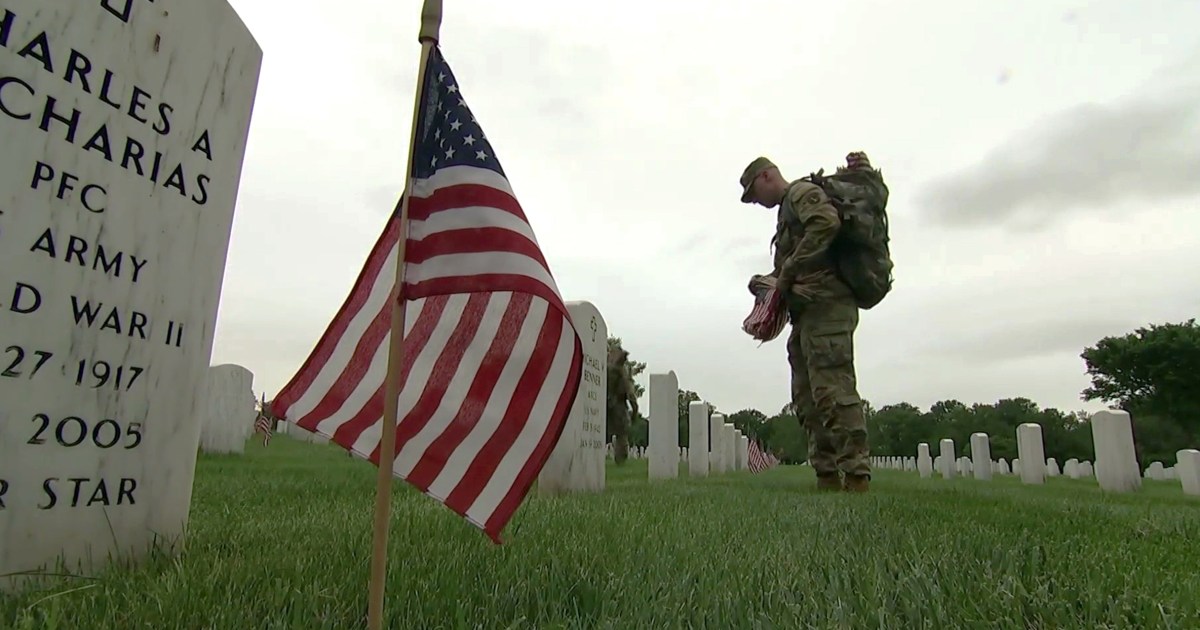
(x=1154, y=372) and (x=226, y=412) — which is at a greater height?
(x=1154, y=372)

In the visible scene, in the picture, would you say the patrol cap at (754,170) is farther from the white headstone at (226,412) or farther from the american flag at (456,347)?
the white headstone at (226,412)

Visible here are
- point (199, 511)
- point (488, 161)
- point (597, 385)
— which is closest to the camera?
point (488, 161)

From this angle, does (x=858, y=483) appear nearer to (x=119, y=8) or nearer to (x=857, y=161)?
(x=857, y=161)

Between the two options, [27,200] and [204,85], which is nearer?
[27,200]

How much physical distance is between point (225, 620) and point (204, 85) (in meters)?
1.73

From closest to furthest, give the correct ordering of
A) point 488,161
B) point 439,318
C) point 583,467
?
point 488,161, point 439,318, point 583,467

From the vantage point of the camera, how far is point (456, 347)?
1919 millimetres

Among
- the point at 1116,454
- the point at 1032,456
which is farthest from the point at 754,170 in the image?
the point at 1032,456

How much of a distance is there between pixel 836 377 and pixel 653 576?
423 centimetres

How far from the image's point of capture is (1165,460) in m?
33.6

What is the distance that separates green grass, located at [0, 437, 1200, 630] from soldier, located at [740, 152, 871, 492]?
2.36 meters

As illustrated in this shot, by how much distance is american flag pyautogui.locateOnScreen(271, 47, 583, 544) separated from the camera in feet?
5.30

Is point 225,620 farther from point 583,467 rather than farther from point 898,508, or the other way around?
point 583,467

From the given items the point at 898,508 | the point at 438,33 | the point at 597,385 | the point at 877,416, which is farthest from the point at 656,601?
the point at 877,416
